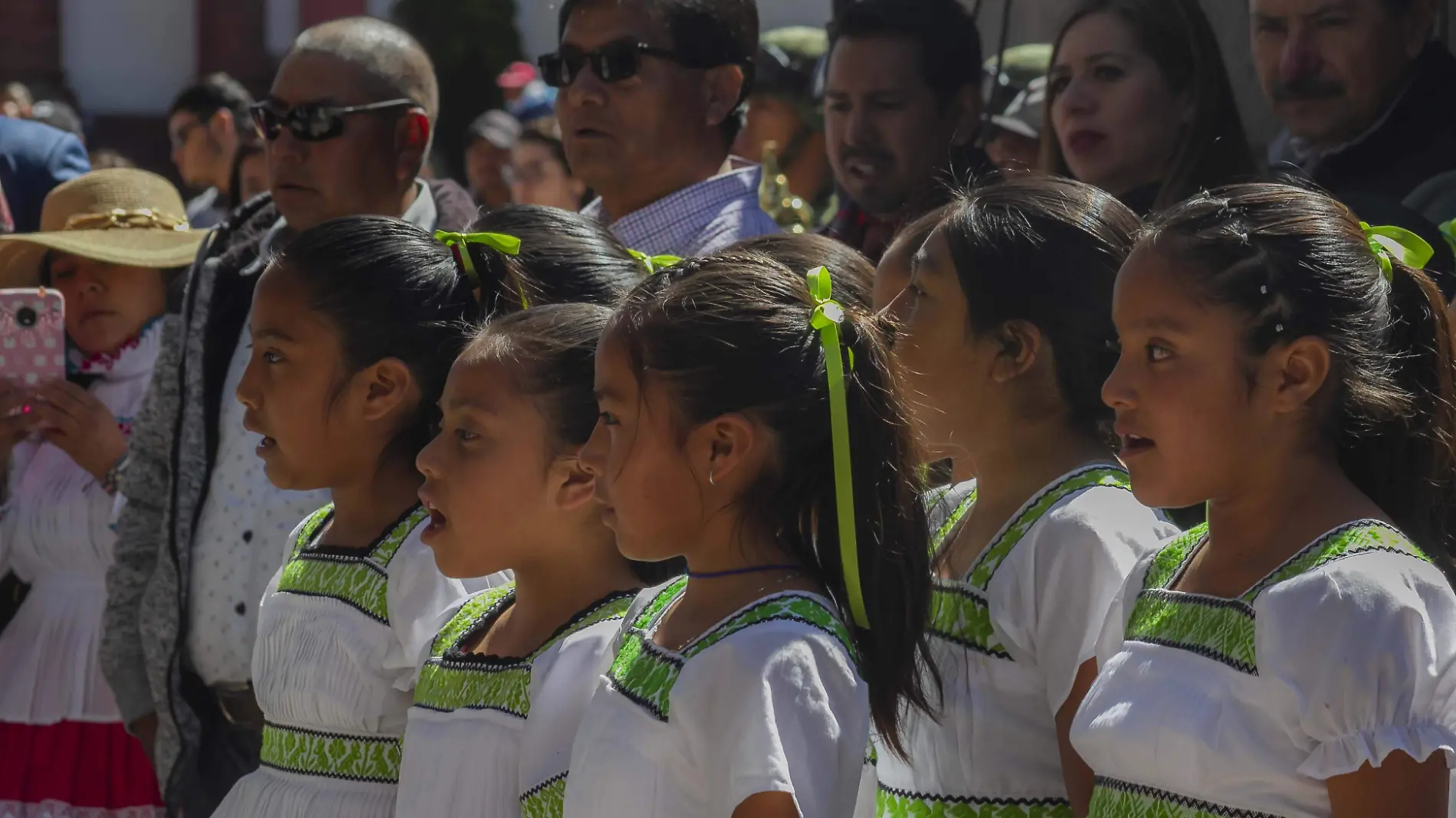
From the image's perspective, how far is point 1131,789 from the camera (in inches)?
80.8

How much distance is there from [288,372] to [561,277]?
18.8 inches

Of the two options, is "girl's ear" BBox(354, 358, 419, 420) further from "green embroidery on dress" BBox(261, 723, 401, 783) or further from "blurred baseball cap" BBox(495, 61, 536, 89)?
"blurred baseball cap" BBox(495, 61, 536, 89)

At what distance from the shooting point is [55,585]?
4.42m

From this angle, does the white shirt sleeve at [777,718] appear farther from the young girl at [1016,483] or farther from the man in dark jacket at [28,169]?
the man in dark jacket at [28,169]

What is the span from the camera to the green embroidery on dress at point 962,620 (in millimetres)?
2363

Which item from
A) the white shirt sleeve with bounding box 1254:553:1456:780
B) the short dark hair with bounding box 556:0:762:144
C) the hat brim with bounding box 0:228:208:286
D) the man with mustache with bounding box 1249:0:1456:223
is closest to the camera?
the white shirt sleeve with bounding box 1254:553:1456:780

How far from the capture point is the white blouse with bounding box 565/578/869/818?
1891 mm

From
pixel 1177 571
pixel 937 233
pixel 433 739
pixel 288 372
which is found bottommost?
pixel 433 739

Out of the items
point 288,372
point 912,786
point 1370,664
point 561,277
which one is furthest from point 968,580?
point 288,372

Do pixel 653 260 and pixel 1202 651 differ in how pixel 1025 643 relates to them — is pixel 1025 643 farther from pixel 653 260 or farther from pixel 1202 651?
pixel 653 260

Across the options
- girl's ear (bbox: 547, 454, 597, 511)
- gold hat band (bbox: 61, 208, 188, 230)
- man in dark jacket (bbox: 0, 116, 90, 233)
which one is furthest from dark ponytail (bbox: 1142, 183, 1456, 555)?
man in dark jacket (bbox: 0, 116, 90, 233)

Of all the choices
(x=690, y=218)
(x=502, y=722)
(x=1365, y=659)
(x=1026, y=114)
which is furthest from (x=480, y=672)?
(x=1026, y=114)

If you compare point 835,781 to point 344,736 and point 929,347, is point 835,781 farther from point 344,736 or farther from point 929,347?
point 344,736

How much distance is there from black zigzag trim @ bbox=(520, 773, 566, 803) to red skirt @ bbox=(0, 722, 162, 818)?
219 cm
